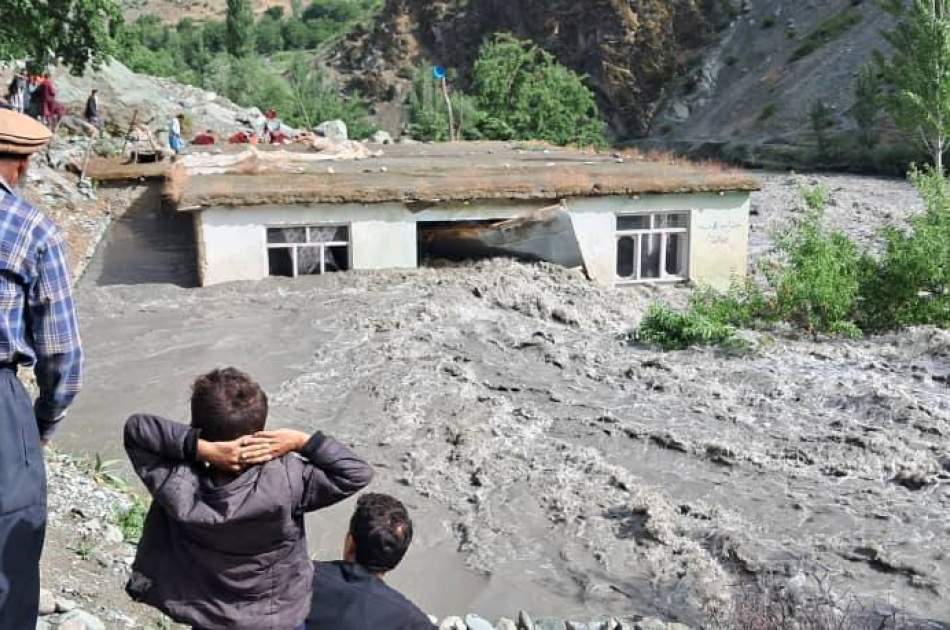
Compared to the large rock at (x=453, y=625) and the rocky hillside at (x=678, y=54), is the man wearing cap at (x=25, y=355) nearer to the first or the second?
the large rock at (x=453, y=625)

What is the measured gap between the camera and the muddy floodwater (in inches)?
371

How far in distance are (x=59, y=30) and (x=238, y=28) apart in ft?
205

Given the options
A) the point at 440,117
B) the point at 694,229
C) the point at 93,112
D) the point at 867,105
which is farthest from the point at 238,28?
the point at 694,229

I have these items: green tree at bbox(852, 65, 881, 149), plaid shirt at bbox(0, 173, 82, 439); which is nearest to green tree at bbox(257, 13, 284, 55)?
green tree at bbox(852, 65, 881, 149)

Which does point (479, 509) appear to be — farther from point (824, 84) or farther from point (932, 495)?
point (824, 84)

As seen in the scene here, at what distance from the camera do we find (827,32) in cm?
5622

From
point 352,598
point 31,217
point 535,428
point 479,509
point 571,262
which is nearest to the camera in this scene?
point 31,217

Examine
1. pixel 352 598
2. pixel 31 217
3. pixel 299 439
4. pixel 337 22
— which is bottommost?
pixel 352 598

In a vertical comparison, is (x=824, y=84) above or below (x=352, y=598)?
above

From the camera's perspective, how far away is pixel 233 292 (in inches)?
754

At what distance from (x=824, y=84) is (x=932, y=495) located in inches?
1746

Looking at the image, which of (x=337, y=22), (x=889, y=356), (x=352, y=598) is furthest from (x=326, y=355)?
(x=337, y=22)

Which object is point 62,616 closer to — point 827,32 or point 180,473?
point 180,473

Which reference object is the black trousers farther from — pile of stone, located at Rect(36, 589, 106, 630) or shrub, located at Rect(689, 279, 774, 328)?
shrub, located at Rect(689, 279, 774, 328)
